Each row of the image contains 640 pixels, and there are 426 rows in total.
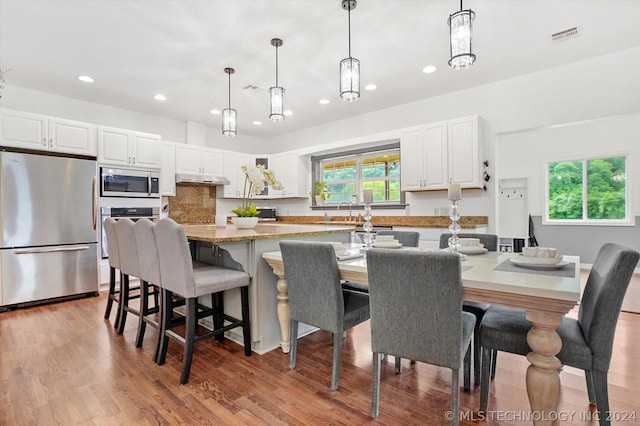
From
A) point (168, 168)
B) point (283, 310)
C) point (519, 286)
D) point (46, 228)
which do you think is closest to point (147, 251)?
point (283, 310)

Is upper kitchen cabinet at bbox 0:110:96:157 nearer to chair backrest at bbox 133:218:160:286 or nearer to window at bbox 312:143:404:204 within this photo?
chair backrest at bbox 133:218:160:286

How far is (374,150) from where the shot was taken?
545cm

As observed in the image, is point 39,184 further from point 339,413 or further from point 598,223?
point 598,223

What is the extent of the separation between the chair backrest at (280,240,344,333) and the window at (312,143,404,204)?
343cm

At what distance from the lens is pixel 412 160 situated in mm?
4547

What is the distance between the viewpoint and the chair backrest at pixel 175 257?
1.98 meters

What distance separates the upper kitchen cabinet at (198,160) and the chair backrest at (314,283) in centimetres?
407

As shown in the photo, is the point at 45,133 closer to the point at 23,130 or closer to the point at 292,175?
the point at 23,130

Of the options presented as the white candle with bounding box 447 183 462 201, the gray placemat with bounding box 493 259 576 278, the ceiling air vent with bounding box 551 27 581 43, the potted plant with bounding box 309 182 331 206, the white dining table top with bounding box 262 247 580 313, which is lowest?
the white dining table top with bounding box 262 247 580 313

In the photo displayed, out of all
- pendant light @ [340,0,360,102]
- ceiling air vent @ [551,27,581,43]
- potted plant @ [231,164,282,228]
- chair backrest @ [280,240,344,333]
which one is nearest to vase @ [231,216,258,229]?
potted plant @ [231,164,282,228]

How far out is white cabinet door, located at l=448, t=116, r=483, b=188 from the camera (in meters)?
4.01

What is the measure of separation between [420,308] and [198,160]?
16.5ft

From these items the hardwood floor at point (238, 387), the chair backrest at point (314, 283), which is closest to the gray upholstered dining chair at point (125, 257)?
the hardwood floor at point (238, 387)

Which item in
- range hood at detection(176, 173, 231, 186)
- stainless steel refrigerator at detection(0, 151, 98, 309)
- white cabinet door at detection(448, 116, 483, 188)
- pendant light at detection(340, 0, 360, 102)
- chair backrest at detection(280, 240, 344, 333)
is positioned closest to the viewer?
chair backrest at detection(280, 240, 344, 333)
